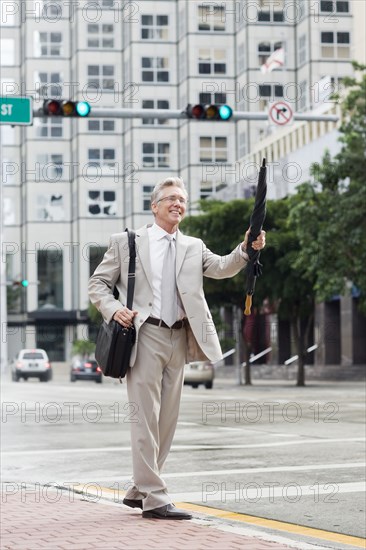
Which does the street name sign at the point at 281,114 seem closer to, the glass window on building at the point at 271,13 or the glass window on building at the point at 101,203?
the glass window on building at the point at 271,13

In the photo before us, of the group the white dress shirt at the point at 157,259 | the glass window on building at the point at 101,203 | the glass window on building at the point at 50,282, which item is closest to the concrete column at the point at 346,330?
the glass window on building at the point at 101,203

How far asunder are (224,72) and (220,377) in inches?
953

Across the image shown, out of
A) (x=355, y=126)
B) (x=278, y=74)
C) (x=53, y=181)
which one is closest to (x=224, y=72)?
(x=278, y=74)

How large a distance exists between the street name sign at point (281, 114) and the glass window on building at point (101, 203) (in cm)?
6247

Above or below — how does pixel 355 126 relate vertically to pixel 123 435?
above

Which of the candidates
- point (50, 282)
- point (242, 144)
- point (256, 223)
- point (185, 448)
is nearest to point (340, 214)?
point (185, 448)

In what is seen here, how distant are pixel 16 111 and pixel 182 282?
1413 cm

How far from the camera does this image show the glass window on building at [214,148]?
7819cm

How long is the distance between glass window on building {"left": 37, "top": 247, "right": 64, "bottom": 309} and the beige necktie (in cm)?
8051

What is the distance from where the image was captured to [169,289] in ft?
23.4

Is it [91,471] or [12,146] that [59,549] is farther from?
[12,146]

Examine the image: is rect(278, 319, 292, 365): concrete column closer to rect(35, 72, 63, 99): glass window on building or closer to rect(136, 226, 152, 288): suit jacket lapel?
rect(35, 72, 63, 99): glass window on building

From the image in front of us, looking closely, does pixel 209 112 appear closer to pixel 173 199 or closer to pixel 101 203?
pixel 173 199

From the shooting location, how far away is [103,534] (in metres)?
6.57
